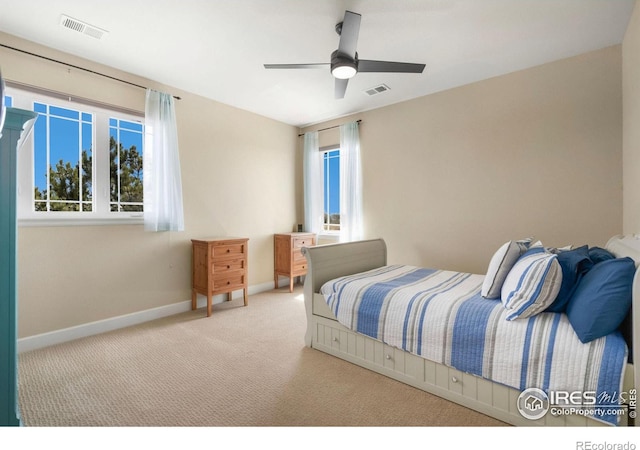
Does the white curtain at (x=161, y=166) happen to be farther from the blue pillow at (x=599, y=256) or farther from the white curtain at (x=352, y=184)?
the blue pillow at (x=599, y=256)

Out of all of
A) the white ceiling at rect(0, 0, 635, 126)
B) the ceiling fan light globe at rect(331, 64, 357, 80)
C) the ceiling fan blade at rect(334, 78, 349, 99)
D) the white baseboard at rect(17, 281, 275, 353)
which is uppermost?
the white ceiling at rect(0, 0, 635, 126)

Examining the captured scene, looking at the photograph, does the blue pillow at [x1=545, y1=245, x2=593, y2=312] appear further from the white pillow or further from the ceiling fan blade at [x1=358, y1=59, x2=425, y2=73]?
the ceiling fan blade at [x1=358, y1=59, x2=425, y2=73]

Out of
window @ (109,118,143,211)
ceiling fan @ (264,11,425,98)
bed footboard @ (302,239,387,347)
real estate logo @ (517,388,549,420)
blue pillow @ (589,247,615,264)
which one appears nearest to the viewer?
real estate logo @ (517,388,549,420)

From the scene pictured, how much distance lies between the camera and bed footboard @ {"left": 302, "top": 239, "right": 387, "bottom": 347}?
2512 millimetres

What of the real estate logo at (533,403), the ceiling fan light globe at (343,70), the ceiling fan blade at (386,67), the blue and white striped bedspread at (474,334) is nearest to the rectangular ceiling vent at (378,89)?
the ceiling fan blade at (386,67)

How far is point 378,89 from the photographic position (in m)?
3.53

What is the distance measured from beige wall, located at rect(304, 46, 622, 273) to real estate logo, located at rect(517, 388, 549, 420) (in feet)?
6.51

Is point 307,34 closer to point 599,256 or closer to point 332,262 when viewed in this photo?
point 332,262

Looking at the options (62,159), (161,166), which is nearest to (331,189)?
(161,166)

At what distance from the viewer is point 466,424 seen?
1.59 m

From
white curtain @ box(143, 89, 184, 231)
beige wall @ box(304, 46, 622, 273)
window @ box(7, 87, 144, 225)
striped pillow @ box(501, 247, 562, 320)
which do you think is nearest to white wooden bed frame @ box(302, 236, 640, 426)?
striped pillow @ box(501, 247, 562, 320)

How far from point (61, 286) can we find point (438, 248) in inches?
153

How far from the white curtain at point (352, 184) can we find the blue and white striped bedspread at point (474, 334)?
1.80 m

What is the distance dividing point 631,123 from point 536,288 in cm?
180
